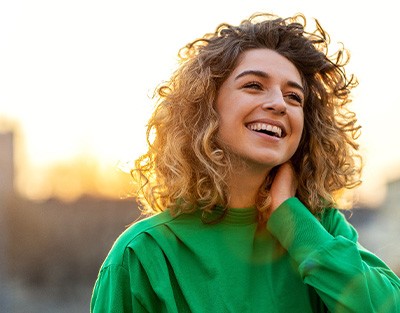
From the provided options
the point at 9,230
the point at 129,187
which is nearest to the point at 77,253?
the point at 9,230

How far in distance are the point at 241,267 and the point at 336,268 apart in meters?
0.37

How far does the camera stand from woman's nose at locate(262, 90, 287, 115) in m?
3.02

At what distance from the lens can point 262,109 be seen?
9.97 ft

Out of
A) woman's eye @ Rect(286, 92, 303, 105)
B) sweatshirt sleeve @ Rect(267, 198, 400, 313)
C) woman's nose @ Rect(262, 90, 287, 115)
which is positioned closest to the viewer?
sweatshirt sleeve @ Rect(267, 198, 400, 313)

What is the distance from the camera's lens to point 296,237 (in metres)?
2.94

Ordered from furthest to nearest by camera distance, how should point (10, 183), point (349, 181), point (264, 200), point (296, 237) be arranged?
1. point (10, 183)
2. point (349, 181)
3. point (264, 200)
4. point (296, 237)

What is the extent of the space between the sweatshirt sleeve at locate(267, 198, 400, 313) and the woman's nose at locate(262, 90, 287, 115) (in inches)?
13.6

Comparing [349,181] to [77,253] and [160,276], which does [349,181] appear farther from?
[77,253]

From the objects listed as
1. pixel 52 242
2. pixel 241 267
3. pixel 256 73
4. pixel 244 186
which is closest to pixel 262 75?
pixel 256 73

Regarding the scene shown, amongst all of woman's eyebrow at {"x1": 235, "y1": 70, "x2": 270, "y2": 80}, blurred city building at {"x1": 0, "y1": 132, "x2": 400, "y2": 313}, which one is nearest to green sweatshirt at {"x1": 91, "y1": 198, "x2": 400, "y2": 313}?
woman's eyebrow at {"x1": 235, "y1": 70, "x2": 270, "y2": 80}

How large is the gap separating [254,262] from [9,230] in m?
32.5

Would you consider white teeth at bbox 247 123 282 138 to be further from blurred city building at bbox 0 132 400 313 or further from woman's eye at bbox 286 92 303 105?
blurred city building at bbox 0 132 400 313

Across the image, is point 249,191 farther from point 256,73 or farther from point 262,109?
point 256,73

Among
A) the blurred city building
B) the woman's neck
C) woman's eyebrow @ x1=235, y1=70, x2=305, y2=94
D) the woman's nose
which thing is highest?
woman's eyebrow @ x1=235, y1=70, x2=305, y2=94
